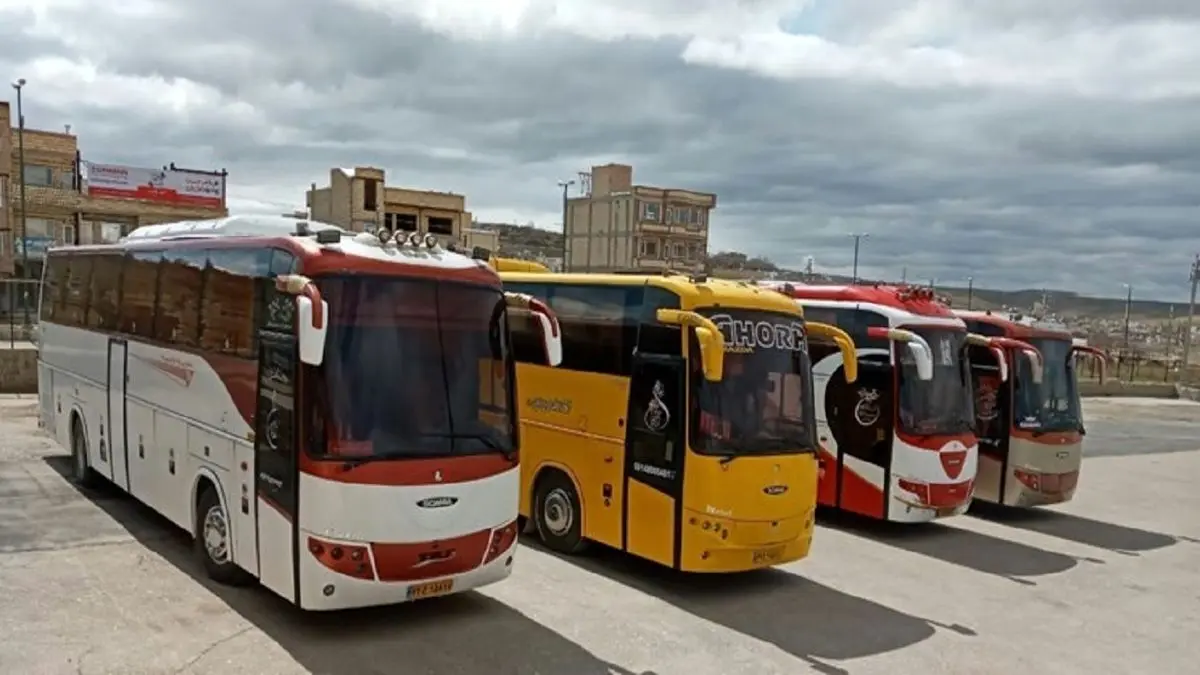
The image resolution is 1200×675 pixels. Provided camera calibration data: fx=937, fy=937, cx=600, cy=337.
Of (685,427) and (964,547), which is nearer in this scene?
→ (685,427)

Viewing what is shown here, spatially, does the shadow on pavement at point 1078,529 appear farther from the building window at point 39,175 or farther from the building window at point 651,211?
the building window at point 39,175

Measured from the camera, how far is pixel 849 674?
24.2 ft

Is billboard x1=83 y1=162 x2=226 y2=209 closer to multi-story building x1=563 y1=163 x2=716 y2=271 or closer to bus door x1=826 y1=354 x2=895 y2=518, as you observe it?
multi-story building x1=563 y1=163 x2=716 y2=271

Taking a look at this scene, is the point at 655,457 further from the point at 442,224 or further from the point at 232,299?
the point at 442,224

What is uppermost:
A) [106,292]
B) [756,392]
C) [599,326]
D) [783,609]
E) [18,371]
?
[106,292]

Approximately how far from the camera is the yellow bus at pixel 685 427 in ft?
29.0

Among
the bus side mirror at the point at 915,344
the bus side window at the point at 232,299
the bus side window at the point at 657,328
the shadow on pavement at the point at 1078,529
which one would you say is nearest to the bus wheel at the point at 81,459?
the bus side window at the point at 232,299

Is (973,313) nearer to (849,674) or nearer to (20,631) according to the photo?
(849,674)

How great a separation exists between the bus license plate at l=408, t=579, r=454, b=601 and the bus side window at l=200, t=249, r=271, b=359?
234cm

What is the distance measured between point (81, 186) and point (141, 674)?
5178 centimetres

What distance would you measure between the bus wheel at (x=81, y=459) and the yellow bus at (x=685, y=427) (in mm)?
6125

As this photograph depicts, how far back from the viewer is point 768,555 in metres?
9.10

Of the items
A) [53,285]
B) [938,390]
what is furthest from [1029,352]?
[53,285]

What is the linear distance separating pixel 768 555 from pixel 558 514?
2.55m
